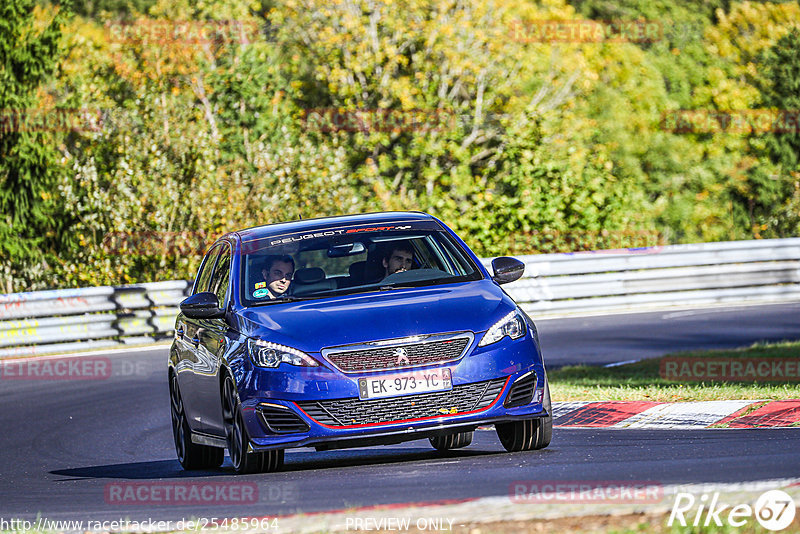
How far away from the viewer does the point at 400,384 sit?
7957 millimetres

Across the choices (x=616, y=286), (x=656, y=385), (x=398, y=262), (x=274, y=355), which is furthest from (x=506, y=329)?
(x=616, y=286)

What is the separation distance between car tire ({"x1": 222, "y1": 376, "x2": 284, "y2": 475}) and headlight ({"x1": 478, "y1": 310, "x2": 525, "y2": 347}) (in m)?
1.45

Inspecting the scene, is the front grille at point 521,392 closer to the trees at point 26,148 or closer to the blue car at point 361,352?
the blue car at point 361,352

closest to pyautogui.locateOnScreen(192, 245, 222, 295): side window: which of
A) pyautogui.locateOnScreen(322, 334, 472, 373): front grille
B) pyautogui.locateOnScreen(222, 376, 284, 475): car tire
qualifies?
pyautogui.locateOnScreen(222, 376, 284, 475): car tire

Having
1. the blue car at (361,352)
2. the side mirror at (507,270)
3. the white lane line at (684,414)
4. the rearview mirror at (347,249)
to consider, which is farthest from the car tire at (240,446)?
the white lane line at (684,414)

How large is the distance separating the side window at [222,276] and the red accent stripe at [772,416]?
365 cm

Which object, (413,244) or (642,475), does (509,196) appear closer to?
(413,244)

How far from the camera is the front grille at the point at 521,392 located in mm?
8250

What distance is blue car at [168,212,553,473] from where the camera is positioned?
26.1 feet

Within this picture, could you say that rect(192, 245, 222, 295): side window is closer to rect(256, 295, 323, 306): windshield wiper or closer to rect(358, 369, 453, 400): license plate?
rect(256, 295, 323, 306): windshield wiper

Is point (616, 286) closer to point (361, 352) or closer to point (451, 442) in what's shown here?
point (451, 442)

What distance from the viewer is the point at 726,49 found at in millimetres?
64312

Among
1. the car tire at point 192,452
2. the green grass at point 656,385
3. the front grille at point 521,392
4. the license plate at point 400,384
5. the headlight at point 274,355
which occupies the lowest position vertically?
the green grass at point 656,385

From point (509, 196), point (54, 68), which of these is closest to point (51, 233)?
point (54, 68)
